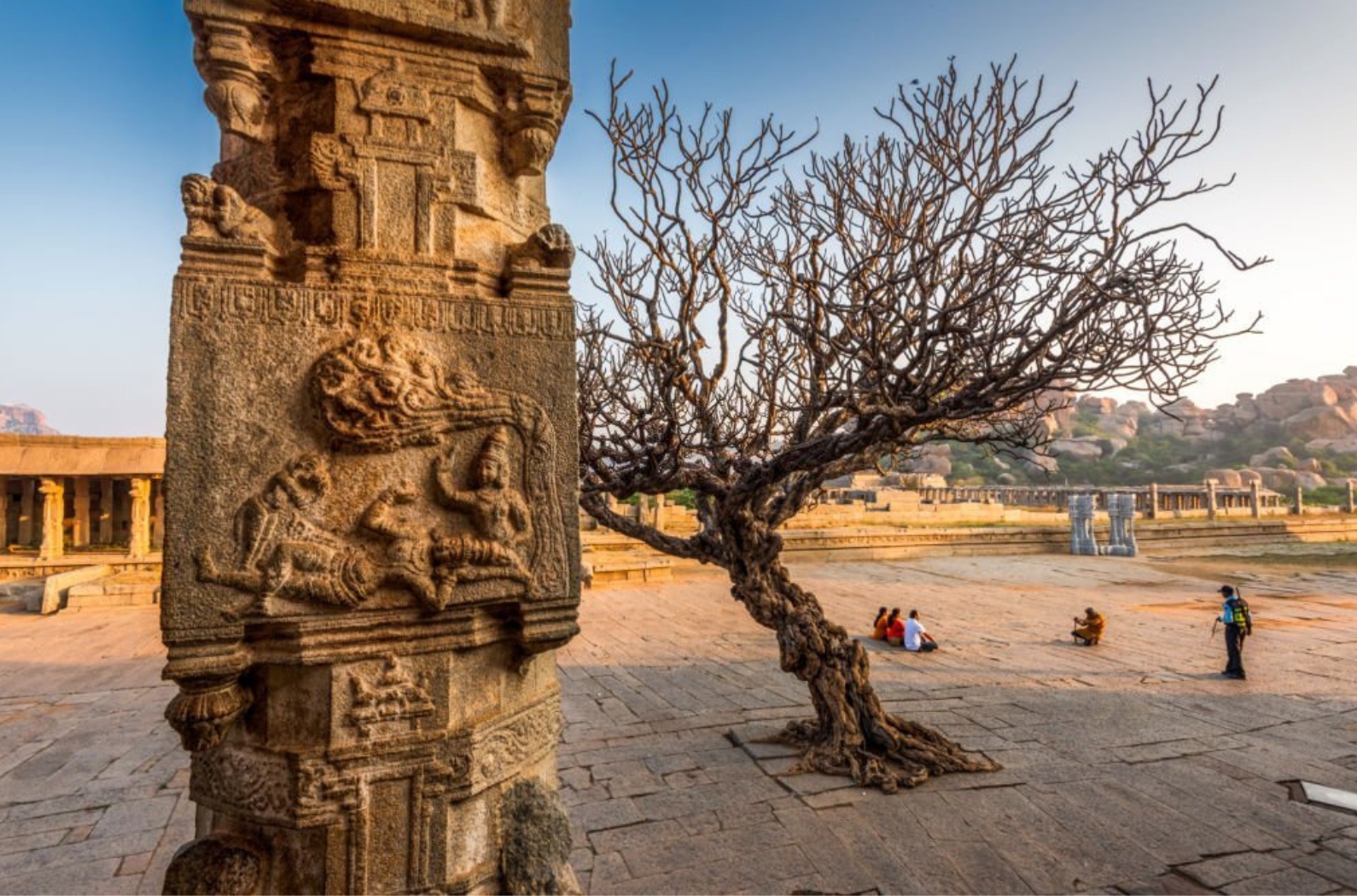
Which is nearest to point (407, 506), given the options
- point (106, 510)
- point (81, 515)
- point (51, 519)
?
point (51, 519)

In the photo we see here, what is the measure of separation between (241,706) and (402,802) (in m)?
0.59

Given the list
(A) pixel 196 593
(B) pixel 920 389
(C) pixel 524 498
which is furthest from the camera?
(B) pixel 920 389

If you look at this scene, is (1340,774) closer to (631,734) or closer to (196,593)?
(631,734)

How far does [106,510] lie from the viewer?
18422mm

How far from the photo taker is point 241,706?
2.10 m

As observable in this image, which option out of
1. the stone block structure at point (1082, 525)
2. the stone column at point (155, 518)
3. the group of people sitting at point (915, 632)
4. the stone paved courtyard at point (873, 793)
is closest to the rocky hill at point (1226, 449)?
the stone block structure at point (1082, 525)

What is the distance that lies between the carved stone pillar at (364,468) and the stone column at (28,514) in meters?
21.3

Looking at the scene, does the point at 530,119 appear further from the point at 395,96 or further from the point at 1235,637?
the point at 1235,637

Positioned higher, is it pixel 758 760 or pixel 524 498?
pixel 524 498

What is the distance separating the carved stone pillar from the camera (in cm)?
201

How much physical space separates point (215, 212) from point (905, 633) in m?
8.77

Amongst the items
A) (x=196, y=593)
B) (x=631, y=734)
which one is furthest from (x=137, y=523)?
(x=196, y=593)

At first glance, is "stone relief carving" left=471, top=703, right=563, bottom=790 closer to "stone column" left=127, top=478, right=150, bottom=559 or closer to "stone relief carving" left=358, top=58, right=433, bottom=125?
"stone relief carving" left=358, top=58, right=433, bottom=125

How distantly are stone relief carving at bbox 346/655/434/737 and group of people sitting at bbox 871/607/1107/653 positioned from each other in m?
7.64
